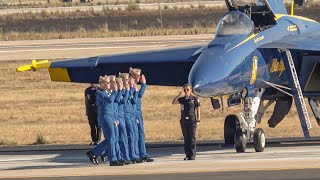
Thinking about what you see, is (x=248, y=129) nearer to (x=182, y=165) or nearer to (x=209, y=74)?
(x=209, y=74)

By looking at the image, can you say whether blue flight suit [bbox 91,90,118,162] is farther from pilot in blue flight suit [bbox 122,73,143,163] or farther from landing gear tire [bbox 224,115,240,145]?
landing gear tire [bbox 224,115,240,145]

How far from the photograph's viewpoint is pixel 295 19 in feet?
84.3

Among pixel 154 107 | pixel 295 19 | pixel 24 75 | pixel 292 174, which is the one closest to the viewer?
pixel 292 174

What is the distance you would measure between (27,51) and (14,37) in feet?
41.2

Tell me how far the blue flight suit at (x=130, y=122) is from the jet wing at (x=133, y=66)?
152 inches

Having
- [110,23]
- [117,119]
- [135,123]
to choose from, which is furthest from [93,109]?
[110,23]

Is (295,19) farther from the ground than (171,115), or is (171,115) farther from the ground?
(295,19)

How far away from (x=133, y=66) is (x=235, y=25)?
14.5 feet

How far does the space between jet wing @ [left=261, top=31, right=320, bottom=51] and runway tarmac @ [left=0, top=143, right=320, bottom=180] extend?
2213mm

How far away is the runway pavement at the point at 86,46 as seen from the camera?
2066 inches

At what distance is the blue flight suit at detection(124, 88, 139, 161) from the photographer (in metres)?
21.2

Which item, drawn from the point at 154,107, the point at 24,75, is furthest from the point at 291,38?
the point at 24,75

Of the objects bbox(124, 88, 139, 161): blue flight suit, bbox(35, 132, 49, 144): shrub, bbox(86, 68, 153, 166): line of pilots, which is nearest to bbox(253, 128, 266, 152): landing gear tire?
bbox(86, 68, 153, 166): line of pilots

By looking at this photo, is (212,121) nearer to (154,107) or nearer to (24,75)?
(154,107)
